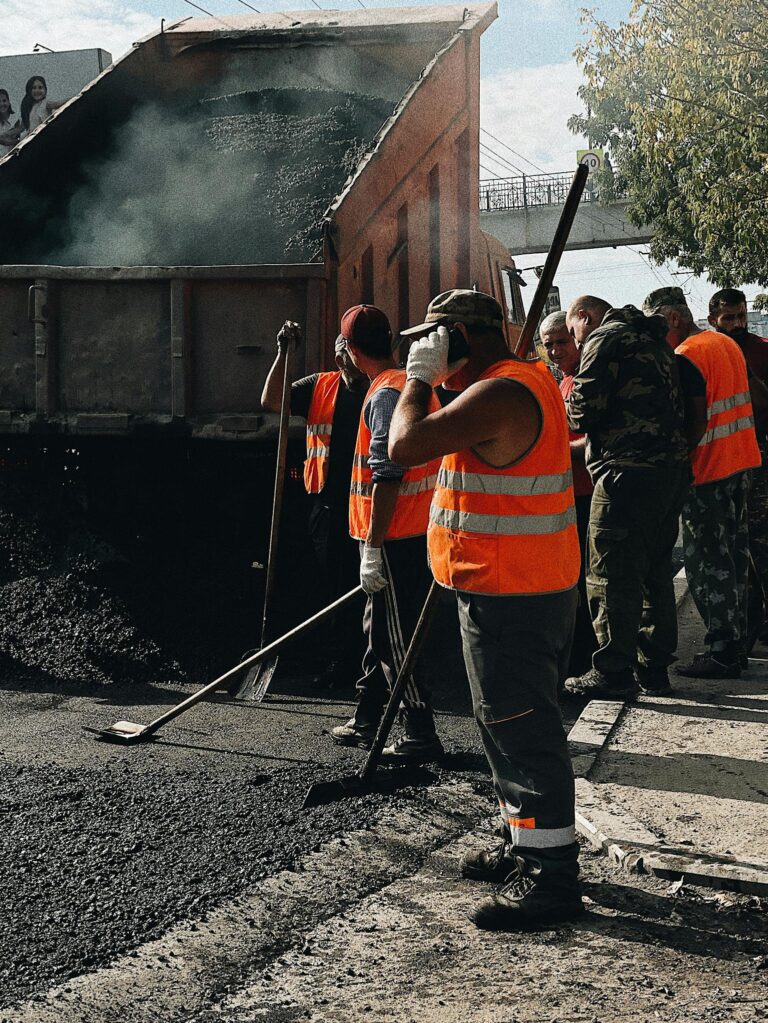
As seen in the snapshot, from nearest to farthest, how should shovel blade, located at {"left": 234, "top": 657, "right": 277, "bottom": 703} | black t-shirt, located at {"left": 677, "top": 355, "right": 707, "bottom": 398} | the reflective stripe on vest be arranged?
1. shovel blade, located at {"left": 234, "top": 657, "right": 277, "bottom": 703}
2. black t-shirt, located at {"left": 677, "top": 355, "right": 707, "bottom": 398}
3. the reflective stripe on vest

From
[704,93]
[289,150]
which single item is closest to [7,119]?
[704,93]

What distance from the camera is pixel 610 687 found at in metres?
5.01

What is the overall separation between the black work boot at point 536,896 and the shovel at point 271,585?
7.11 feet

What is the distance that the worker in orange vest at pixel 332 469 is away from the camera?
5.38m

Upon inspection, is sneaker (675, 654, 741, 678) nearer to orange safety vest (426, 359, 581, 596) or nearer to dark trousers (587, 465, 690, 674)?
dark trousers (587, 465, 690, 674)

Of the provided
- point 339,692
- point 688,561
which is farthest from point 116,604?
point 688,561

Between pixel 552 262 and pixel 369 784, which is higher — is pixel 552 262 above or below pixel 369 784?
above

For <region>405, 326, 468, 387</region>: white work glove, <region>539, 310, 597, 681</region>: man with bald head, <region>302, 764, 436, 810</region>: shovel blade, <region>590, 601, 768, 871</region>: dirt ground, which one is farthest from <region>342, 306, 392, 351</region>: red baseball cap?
<region>590, 601, 768, 871</region>: dirt ground

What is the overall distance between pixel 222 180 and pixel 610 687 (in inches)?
187

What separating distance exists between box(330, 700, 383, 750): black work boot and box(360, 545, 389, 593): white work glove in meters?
0.58

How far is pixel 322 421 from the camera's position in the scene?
17.7 ft

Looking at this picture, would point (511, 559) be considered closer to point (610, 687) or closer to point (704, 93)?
point (610, 687)

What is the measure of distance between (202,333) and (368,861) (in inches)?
131

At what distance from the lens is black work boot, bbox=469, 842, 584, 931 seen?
2.96 meters
